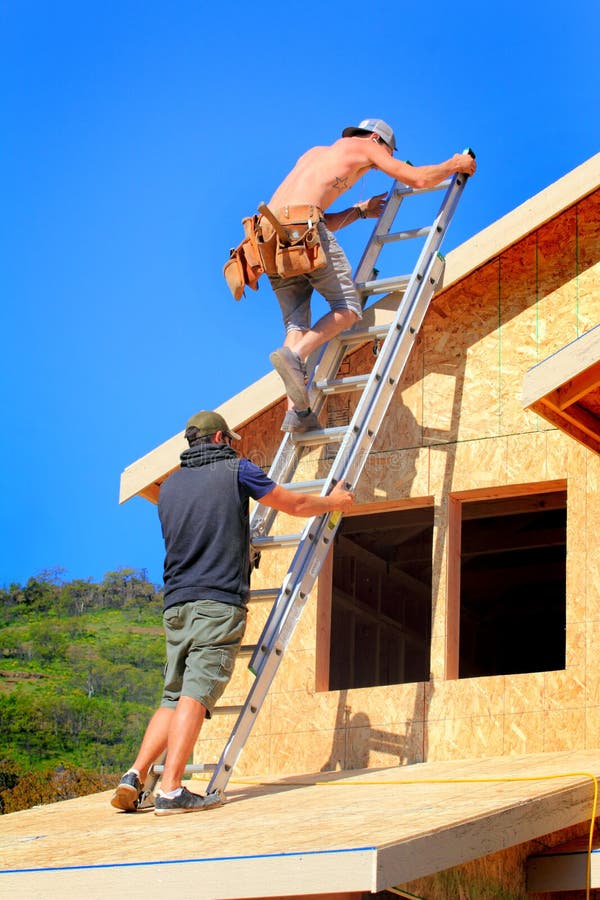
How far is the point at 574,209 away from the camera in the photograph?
322 inches

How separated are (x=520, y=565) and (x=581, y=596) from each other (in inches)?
237

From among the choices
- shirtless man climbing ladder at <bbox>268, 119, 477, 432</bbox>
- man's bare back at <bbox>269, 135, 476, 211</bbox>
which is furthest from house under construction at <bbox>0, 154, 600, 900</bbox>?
man's bare back at <bbox>269, 135, 476, 211</bbox>

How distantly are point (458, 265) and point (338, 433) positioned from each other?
1.53 m

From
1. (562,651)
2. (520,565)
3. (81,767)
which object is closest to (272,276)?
(520,565)

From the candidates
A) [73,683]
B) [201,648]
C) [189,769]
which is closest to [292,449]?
[201,648]

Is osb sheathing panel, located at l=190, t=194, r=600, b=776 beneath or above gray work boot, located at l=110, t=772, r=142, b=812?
above

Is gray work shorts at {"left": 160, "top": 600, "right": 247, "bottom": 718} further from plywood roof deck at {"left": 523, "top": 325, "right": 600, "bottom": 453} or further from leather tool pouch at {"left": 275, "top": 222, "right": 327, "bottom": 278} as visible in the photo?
leather tool pouch at {"left": 275, "top": 222, "right": 327, "bottom": 278}

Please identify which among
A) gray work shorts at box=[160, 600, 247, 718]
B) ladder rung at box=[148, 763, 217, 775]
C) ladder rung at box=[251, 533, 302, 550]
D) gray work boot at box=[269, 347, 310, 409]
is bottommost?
ladder rung at box=[148, 763, 217, 775]

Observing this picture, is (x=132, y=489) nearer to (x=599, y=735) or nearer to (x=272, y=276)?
(x=272, y=276)

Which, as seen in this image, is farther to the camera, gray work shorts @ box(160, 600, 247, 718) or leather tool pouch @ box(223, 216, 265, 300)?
leather tool pouch @ box(223, 216, 265, 300)

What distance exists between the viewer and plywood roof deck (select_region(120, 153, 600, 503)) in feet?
25.9

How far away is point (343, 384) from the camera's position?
25.1 feet

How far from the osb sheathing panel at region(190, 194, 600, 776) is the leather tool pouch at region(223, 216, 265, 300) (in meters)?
0.97

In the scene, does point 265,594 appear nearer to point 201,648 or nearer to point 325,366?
point 201,648
